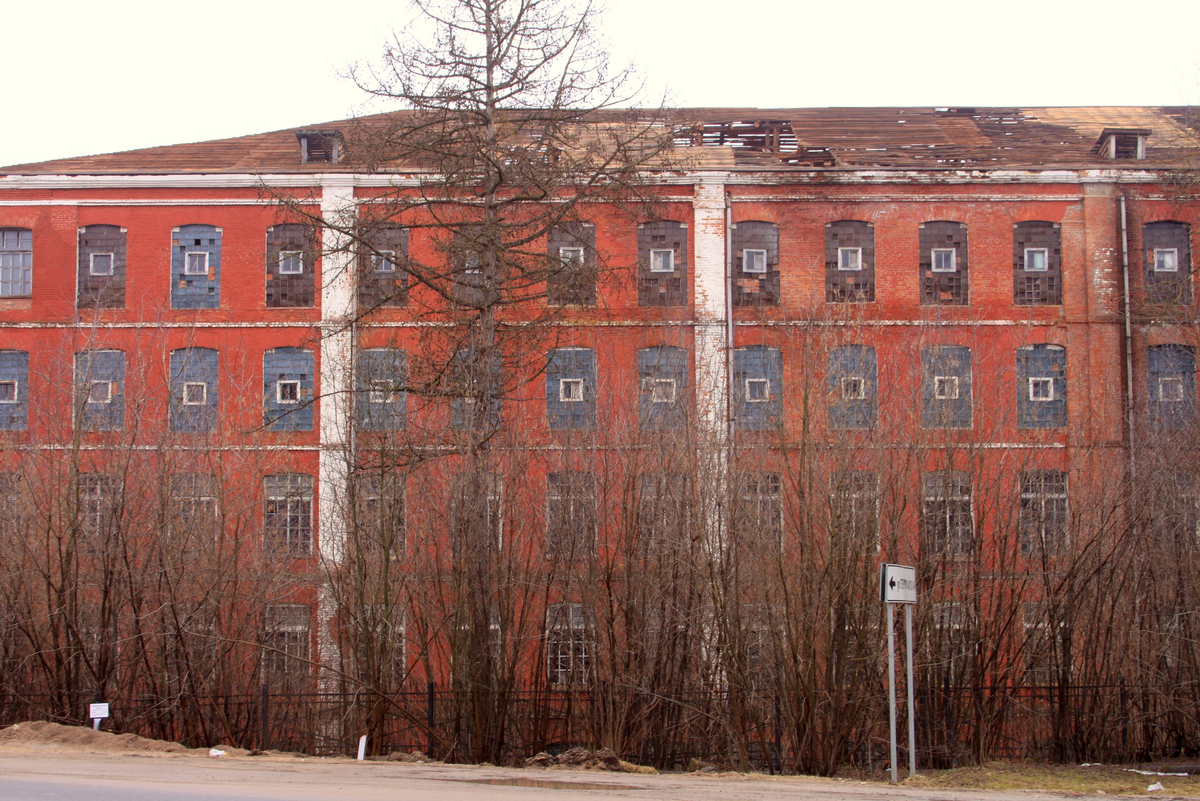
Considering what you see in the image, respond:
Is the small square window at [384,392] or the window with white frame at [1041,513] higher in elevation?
the small square window at [384,392]

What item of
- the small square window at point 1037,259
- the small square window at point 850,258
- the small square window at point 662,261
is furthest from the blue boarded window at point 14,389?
the small square window at point 1037,259

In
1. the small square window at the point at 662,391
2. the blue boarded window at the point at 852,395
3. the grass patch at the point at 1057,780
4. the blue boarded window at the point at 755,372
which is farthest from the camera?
the blue boarded window at the point at 755,372

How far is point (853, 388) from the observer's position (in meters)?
17.2

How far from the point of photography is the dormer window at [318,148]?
2473 centimetres

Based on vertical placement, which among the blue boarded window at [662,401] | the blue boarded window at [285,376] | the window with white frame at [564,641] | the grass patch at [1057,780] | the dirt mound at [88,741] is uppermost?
the blue boarded window at [285,376]

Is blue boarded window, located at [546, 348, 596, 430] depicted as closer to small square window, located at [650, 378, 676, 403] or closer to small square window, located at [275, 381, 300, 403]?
small square window, located at [650, 378, 676, 403]

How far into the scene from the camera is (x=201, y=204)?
2400 cm

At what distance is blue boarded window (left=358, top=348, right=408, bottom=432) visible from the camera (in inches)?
659

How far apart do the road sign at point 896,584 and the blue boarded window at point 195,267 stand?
17.1 meters

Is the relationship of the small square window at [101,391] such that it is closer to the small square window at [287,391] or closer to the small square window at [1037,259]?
the small square window at [287,391]

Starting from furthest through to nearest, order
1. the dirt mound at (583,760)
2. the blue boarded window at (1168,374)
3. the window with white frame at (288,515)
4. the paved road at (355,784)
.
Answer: the blue boarded window at (1168,374)
the window with white frame at (288,515)
the dirt mound at (583,760)
the paved road at (355,784)

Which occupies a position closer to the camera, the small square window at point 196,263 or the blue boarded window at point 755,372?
the blue boarded window at point 755,372

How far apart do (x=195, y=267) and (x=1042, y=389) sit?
19112 millimetres

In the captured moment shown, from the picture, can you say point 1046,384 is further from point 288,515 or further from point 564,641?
point 288,515
